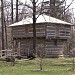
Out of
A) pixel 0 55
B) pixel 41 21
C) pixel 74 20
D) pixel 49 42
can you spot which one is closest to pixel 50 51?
pixel 49 42

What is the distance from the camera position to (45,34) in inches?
1794

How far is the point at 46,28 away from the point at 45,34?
0.89m

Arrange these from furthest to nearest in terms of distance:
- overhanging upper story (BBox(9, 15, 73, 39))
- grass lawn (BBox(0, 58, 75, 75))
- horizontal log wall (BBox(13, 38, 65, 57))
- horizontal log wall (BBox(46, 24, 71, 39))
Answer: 1. horizontal log wall (BBox(13, 38, 65, 57))
2. horizontal log wall (BBox(46, 24, 71, 39))
3. overhanging upper story (BBox(9, 15, 73, 39))
4. grass lawn (BBox(0, 58, 75, 75))

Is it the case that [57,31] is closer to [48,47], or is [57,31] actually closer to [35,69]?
[48,47]

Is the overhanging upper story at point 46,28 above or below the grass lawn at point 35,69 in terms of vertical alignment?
above

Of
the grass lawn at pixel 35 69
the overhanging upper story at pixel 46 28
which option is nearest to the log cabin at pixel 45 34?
the overhanging upper story at pixel 46 28

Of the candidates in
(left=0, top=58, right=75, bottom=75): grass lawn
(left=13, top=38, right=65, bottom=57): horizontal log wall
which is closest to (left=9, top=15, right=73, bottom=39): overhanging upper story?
(left=13, top=38, right=65, bottom=57): horizontal log wall

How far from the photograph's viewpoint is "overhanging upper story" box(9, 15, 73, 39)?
45.5 metres

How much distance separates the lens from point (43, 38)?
4650cm

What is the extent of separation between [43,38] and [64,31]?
3411 mm

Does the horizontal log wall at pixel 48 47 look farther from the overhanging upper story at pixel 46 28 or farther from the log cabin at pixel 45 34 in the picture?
the overhanging upper story at pixel 46 28

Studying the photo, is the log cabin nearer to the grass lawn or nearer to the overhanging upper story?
the overhanging upper story

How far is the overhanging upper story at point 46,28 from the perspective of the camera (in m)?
45.5

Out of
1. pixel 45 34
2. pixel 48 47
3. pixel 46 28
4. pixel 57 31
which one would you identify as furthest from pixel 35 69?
pixel 57 31
